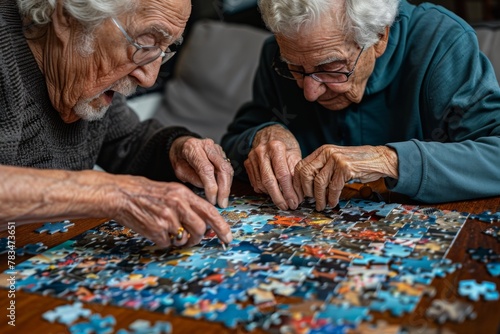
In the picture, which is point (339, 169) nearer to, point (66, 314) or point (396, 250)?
point (396, 250)

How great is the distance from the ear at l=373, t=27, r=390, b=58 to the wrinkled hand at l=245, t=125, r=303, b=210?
0.47m

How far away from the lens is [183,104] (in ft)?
16.1

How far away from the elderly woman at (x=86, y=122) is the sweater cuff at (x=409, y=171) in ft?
1.99

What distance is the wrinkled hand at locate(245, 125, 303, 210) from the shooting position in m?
2.18

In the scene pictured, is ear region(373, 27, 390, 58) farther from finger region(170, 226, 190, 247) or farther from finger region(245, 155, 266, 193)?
finger region(170, 226, 190, 247)

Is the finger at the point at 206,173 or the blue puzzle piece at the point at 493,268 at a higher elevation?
the finger at the point at 206,173

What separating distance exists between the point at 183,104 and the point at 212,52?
0.46 meters

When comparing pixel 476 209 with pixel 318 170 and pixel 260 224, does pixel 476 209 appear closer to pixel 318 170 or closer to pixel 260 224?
pixel 318 170

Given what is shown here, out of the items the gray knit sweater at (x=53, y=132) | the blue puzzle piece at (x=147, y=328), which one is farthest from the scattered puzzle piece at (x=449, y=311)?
the gray knit sweater at (x=53, y=132)

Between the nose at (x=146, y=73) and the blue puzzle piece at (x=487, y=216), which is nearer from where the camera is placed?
the blue puzzle piece at (x=487, y=216)

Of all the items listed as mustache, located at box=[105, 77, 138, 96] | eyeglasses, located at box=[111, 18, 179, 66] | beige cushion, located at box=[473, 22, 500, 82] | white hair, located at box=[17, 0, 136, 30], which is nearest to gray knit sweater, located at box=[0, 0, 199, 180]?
white hair, located at box=[17, 0, 136, 30]

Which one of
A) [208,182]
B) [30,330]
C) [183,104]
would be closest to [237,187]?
[208,182]

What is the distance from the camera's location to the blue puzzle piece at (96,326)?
142 cm

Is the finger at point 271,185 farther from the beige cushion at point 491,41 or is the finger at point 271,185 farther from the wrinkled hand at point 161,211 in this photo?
the beige cushion at point 491,41
